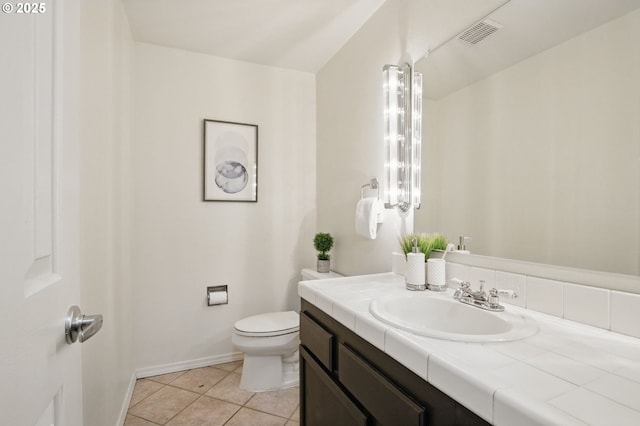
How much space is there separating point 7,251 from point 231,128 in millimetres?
2258

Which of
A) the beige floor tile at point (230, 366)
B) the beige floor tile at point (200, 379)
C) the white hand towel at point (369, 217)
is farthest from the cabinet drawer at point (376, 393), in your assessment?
the beige floor tile at point (230, 366)

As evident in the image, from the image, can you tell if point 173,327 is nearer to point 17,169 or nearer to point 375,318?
point 375,318

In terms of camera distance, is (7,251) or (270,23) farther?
(270,23)

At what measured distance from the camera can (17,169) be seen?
44 cm

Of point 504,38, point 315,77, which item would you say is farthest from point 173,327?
point 504,38

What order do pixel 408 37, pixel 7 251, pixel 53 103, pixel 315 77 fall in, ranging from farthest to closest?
1. pixel 315 77
2. pixel 408 37
3. pixel 53 103
4. pixel 7 251

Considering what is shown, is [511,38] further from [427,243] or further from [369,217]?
[369,217]

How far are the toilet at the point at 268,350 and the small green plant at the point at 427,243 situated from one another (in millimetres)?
1030

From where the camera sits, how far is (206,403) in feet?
6.39

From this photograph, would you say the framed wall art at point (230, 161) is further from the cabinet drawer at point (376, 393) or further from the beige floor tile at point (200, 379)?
the cabinet drawer at point (376, 393)

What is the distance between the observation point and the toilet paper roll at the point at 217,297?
7.91ft

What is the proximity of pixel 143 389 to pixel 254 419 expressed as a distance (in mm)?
880

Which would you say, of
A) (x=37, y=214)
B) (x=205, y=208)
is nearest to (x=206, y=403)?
(x=205, y=208)

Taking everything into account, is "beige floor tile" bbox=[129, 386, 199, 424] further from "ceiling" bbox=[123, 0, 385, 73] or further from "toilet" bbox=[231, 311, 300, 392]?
"ceiling" bbox=[123, 0, 385, 73]
